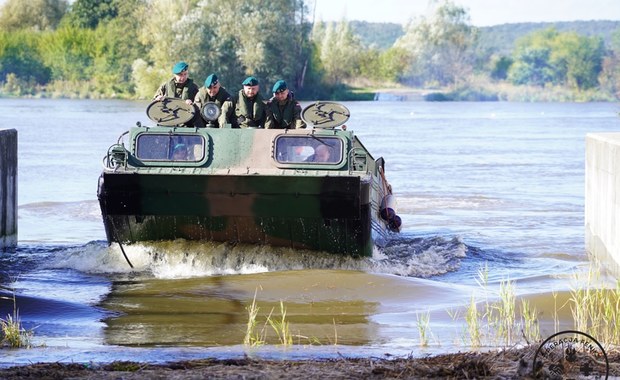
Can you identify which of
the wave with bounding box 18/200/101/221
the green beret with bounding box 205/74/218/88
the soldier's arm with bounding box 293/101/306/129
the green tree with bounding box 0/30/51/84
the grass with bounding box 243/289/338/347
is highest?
the green beret with bounding box 205/74/218/88

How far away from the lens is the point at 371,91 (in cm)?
8588

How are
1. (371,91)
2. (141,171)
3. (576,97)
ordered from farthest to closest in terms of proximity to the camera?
1. (576,97)
2. (371,91)
3. (141,171)

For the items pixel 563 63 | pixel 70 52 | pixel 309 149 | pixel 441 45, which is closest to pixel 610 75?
pixel 563 63

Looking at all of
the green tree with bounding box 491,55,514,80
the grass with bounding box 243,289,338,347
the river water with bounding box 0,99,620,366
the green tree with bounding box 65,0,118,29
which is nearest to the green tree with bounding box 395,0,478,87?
the green tree with bounding box 491,55,514,80

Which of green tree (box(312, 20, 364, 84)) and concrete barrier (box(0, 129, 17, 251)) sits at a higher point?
concrete barrier (box(0, 129, 17, 251))

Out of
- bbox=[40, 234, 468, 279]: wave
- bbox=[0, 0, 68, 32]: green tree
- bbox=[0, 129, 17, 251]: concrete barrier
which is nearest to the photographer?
bbox=[40, 234, 468, 279]: wave

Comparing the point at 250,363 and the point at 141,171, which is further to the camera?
the point at 141,171

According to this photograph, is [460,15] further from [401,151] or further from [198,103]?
[198,103]

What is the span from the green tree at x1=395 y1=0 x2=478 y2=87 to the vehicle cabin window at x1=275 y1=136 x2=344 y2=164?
280ft

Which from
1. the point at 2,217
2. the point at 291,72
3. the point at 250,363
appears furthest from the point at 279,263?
the point at 291,72

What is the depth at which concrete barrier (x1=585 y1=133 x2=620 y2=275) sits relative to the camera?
43.9 ft

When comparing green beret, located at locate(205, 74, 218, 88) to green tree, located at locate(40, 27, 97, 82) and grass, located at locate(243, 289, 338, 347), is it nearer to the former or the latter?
grass, located at locate(243, 289, 338, 347)

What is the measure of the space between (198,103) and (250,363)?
7131 millimetres

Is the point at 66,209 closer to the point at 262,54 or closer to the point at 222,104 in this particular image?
the point at 222,104
